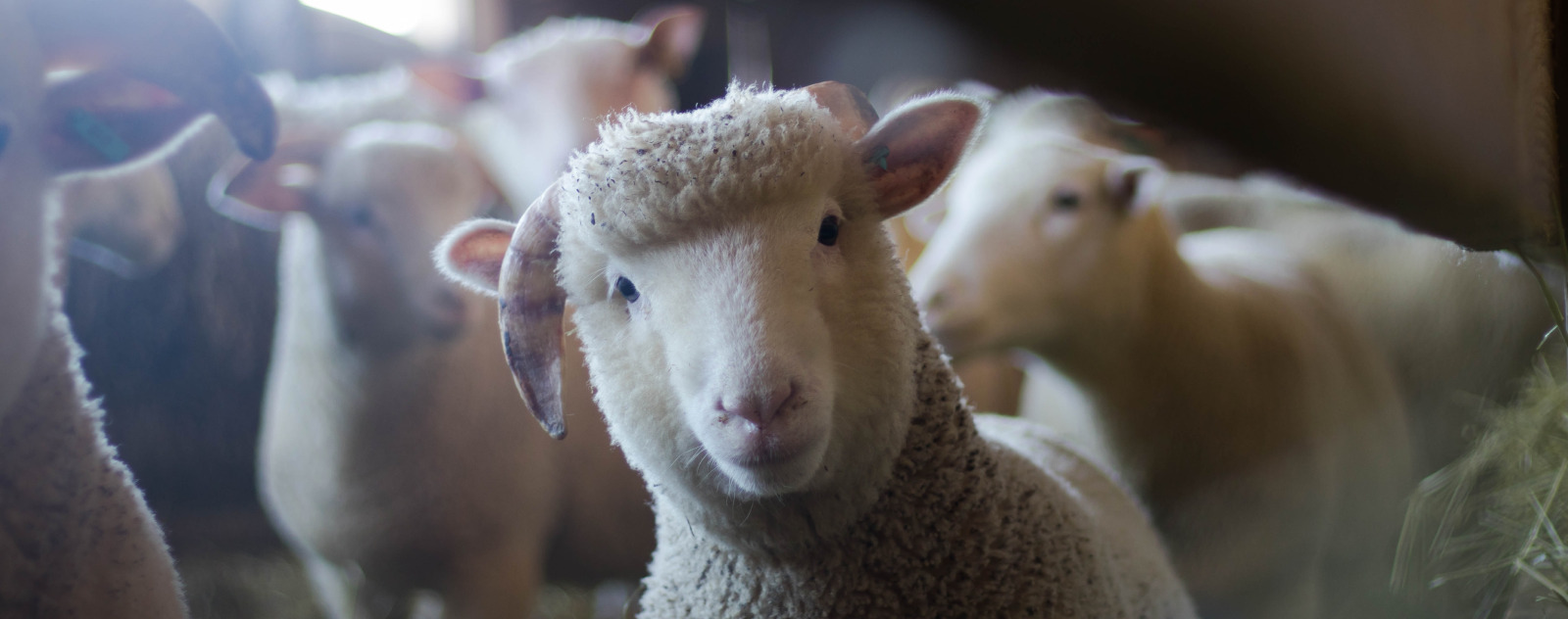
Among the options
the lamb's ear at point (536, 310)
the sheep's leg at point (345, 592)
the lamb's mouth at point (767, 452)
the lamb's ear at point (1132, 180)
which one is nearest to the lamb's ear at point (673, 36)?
the lamb's ear at point (536, 310)

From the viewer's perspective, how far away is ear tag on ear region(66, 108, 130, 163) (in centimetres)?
82

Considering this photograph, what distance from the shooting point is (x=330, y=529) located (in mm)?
1055

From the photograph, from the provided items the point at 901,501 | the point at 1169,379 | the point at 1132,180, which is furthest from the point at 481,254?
the point at 1169,379

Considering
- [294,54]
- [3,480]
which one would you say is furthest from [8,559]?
[294,54]

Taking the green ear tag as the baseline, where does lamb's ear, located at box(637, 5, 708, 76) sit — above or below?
above

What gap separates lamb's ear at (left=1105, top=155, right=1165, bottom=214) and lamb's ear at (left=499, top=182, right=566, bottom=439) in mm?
811

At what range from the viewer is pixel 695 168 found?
Answer: 72 centimetres

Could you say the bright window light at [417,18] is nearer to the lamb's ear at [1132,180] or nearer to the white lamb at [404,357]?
the white lamb at [404,357]

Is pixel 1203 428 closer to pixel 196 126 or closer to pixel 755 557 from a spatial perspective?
pixel 755 557

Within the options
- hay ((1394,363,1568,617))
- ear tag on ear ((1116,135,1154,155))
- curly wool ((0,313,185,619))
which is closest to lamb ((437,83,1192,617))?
curly wool ((0,313,185,619))

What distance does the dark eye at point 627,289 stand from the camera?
763 millimetres

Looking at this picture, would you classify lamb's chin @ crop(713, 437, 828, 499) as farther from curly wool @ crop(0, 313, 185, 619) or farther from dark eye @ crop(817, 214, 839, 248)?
curly wool @ crop(0, 313, 185, 619)

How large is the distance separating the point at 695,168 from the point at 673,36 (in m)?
0.36

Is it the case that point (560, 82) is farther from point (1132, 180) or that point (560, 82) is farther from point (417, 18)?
point (1132, 180)
